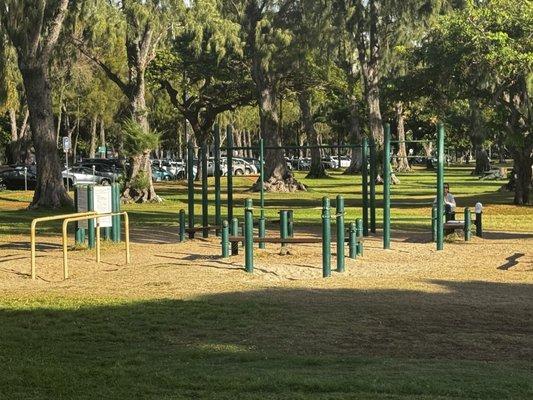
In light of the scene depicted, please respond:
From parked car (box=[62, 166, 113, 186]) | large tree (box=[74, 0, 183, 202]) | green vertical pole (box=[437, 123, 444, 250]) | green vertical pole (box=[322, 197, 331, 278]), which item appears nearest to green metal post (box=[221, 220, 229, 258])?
green vertical pole (box=[322, 197, 331, 278])

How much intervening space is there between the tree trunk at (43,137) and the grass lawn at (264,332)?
48.7 ft

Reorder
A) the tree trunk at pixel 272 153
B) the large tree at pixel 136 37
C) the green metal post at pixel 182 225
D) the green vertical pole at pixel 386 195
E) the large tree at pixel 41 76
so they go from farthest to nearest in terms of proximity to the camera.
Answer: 1. the tree trunk at pixel 272 153
2. the large tree at pixel 136 37
3. the large tree at pixel 41 76
4. the green metal post at pixel 182 225
5. the green vertical pole at pixel 386 195

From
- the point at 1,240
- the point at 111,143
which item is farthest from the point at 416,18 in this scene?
the point at 111,143

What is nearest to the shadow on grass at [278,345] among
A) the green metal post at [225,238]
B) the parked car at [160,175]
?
the green metal post at [225,238]

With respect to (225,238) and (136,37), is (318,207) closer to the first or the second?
(225,238)

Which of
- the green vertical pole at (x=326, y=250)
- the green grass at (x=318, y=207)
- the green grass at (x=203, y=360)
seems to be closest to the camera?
the green grass at (x=203, y=360)

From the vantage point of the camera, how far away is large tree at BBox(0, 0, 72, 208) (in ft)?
109

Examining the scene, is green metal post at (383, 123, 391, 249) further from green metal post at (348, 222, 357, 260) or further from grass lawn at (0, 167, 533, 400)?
green metal post at (348, 222, 357, 260)

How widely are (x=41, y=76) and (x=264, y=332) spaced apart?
2485 cm

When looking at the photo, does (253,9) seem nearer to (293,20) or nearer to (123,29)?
(293,20)

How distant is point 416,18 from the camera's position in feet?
159

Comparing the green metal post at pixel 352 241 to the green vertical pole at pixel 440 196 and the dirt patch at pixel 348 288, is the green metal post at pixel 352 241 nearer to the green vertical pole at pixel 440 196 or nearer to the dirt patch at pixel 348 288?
the dirt patch at pixel 348 288

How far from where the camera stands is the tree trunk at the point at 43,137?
111 feet

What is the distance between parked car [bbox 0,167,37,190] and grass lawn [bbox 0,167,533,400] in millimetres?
32940
